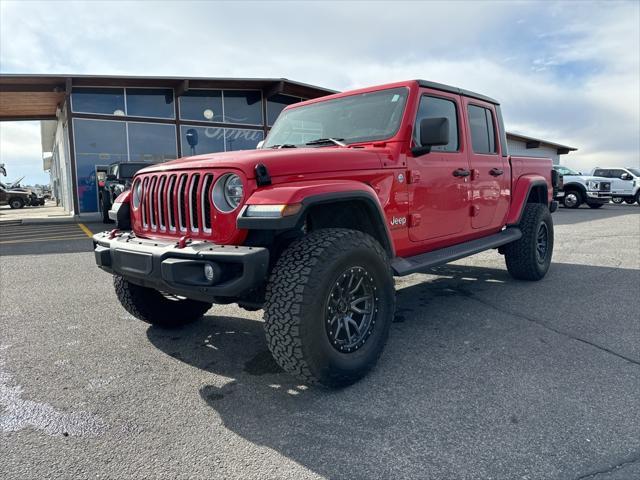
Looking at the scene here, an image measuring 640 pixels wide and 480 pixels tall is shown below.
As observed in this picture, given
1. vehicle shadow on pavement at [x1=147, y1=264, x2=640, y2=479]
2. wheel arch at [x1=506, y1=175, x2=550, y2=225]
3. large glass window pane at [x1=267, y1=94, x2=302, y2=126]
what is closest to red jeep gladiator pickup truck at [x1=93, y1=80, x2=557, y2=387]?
vehicle shadow on pavement at [x1=147, y1=264, x2=640, y2=479]

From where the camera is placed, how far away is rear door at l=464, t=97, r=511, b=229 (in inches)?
178

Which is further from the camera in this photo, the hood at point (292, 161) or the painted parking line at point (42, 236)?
the painted parking line at point (42, 236)

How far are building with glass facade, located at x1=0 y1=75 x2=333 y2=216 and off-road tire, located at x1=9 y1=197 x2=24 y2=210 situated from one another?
11608mm

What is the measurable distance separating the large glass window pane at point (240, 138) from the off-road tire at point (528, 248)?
13.8 meters

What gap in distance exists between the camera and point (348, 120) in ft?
12.7

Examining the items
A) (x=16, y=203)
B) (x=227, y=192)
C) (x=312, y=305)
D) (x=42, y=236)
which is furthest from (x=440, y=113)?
(x=16, y=203)

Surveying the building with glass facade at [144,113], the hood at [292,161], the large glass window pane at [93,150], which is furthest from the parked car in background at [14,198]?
the hood at [292,161]

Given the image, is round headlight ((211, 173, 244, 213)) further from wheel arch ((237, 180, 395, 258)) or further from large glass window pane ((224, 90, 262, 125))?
large glass window pane ((224, 90, 262, 125))

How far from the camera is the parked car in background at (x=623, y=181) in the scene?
2097 centimetres

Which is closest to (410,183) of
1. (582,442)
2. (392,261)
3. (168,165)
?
(392,261)

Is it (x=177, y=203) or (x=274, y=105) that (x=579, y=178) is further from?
(x=177, y=203)

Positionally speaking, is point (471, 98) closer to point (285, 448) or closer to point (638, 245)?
point (285, 448)

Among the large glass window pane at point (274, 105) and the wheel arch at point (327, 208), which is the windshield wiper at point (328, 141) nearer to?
the wheel arch at point (327, 208)

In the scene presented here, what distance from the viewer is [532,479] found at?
6.49 ft
